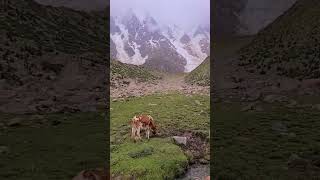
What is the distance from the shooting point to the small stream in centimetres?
1709

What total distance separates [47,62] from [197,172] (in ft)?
153

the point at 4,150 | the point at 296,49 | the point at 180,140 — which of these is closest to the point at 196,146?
the point at 180,140

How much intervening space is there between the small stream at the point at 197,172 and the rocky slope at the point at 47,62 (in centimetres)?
1599

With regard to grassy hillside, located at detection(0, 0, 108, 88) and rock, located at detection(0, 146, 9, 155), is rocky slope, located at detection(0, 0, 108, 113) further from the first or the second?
rock, located at detection(0, 146, 9, 155)

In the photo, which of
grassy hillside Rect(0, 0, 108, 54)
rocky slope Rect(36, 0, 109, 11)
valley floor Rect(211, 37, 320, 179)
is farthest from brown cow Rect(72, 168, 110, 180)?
rocky slope Rect(36, 0, 109, 11)

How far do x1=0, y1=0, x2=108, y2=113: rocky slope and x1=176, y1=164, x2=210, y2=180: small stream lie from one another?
16.0 metres

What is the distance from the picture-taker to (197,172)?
17906 millimetres

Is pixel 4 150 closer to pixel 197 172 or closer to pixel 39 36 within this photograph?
pixel 197 172

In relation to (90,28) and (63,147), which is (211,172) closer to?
(63,147)

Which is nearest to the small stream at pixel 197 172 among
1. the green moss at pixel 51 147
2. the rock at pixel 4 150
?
the green moss at pixel 51 147

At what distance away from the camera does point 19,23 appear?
74.2 meters

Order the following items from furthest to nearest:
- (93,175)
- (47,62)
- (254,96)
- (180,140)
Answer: (47,62) < (254,96) < (180,140) < (93,175)

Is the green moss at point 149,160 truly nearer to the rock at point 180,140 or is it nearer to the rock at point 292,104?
the rock at point 180,140

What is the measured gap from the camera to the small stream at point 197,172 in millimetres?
17094
